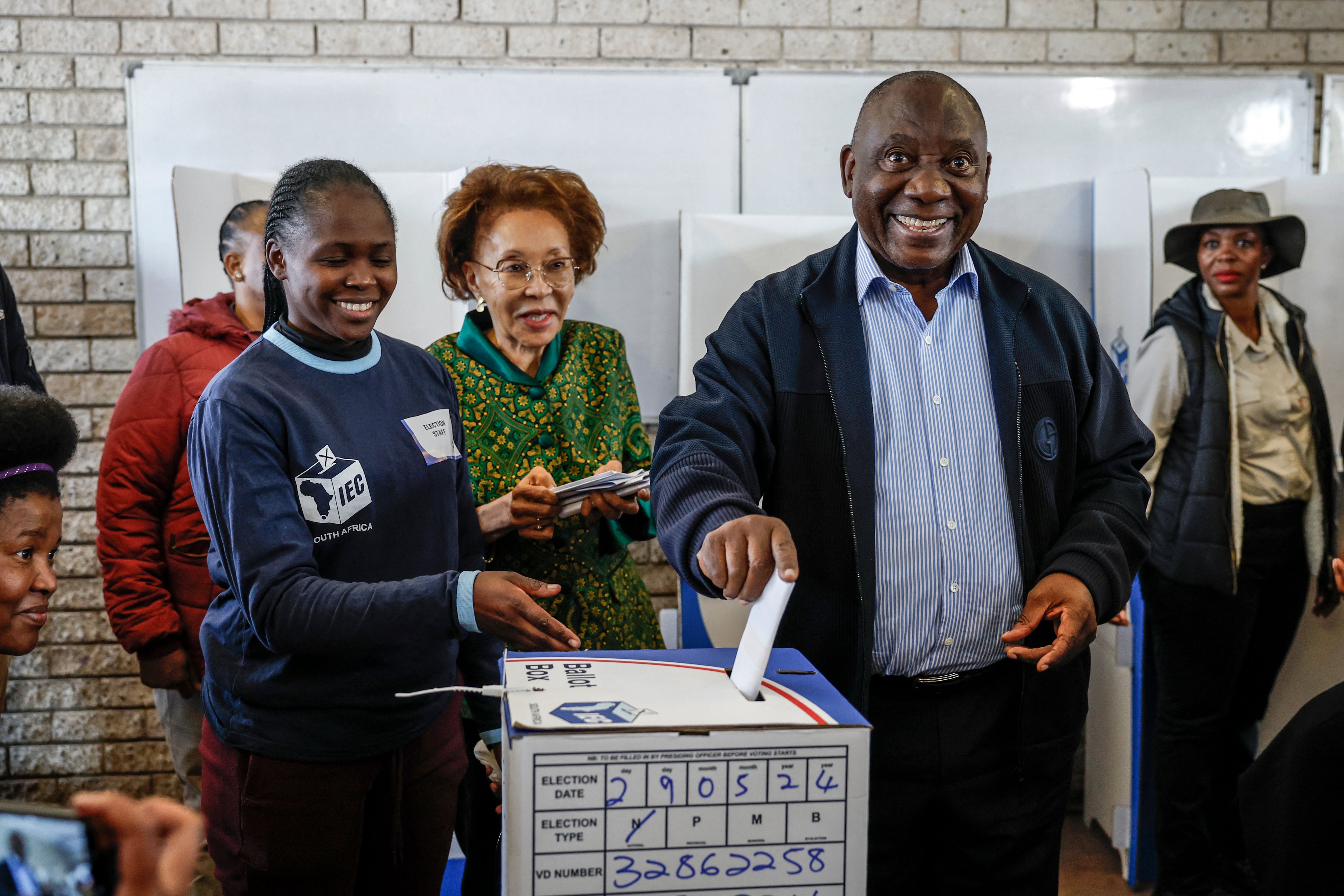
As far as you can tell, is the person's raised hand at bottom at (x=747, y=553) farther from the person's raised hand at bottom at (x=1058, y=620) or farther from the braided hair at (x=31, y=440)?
the braided hair at (x=31, y=440)

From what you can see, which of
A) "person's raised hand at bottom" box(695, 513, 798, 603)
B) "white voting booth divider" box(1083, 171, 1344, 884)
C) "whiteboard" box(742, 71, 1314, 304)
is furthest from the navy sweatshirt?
"white voting booth divider" box(1083, 171, 1344, 884)

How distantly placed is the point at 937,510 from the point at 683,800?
0.61 meters

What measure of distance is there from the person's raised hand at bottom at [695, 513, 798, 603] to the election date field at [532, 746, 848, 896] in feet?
0.55

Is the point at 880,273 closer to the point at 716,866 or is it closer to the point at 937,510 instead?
the point at 937,510

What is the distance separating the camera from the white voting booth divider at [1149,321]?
8.65 feet

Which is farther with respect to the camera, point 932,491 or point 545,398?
point 545,398

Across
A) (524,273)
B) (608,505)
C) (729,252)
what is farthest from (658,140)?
(608,505)

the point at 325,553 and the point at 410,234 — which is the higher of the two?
the point at 410,234

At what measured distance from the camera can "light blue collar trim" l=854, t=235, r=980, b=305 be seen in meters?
1.34

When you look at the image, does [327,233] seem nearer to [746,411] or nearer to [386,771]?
[746,411]

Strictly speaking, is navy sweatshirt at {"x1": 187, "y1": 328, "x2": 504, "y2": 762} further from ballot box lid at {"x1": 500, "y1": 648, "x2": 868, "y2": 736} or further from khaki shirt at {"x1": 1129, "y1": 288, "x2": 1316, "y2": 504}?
khaki shirt at {"x1": 1129, "y1": 288, "x2": 1316, "y2": 504}

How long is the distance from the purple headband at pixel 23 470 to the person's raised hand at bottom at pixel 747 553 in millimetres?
832

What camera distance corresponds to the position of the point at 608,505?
1.72m

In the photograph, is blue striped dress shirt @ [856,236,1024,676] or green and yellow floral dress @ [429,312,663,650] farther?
green and yellow floral dress @ [429,312,663,650]
